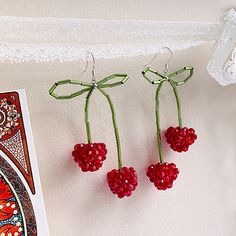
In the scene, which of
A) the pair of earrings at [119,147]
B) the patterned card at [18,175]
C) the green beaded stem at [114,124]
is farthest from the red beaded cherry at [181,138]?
the patterned card at [18,175]

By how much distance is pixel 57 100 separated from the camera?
73 cm

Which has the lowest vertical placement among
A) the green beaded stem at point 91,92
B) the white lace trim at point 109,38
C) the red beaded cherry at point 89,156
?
the red beaded cherry at point 89,156

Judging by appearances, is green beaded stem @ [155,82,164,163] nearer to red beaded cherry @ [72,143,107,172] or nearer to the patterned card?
red beaded cherry @ [72,143,107,172]

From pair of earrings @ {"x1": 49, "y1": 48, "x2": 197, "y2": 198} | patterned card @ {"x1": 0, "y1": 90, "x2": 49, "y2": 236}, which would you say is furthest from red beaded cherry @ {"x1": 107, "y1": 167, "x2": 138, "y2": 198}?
patterned card @ {"x1": 0, "y1": 90, "x2": 49, "y2": 236}

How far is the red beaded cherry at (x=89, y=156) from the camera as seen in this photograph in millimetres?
706

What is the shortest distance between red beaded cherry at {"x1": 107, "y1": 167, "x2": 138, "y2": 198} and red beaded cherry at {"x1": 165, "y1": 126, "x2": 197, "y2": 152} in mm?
97

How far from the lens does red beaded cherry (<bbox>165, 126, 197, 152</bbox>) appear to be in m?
0.79

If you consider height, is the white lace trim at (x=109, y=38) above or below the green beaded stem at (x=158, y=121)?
above

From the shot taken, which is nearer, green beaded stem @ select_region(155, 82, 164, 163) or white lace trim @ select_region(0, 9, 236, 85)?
white lace trim @ select_region(0, 9, 236, 85)

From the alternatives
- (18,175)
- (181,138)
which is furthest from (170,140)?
(18,175)

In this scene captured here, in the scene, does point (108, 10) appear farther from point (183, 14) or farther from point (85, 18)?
point (183, 14)

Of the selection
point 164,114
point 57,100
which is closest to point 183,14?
point 164,114

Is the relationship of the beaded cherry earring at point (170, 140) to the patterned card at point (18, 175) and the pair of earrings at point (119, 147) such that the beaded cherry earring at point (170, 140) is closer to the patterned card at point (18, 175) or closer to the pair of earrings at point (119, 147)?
the pair of earrings at point (119, 147)

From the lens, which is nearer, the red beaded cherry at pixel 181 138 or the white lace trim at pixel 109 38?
the white lace trim at pixel 109 38
